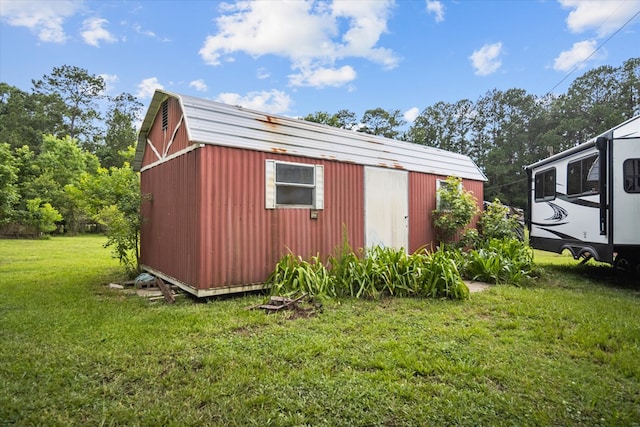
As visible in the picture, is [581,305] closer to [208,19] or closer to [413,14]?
[413,14]

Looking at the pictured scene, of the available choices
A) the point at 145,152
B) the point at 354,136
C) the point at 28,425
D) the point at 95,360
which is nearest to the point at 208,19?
the point at 145,152

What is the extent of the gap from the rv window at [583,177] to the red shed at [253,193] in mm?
2951

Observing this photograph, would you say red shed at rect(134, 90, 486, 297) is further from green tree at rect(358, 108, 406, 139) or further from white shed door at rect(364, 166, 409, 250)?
green tree at rect(358, 108, 406, 139)

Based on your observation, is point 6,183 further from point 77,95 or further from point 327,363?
point 327,363

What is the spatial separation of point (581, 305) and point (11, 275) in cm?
1044

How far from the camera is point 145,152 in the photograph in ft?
26.4

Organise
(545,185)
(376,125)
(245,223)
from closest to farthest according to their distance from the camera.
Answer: (245,223) < (545,185) < (376,125)

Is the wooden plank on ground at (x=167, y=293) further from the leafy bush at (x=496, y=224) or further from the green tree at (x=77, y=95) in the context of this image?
the green tree at (x=77, y=95)

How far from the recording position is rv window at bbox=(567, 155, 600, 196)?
6.12 meters

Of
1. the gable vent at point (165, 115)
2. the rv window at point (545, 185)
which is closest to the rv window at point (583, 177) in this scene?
the rv window at point (545, 185)

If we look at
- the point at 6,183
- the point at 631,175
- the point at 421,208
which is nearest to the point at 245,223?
the point at 421,208

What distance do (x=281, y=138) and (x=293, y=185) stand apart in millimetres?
864

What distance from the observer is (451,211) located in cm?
851

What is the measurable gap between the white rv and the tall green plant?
67.1 inches
